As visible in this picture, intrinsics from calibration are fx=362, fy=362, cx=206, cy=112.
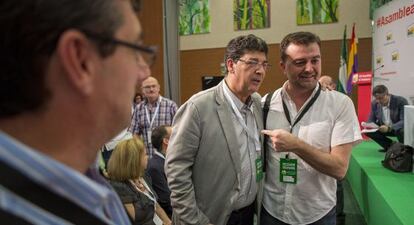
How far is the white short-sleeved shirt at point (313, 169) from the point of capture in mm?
1817

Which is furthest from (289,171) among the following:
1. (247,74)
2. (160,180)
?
(160,180)

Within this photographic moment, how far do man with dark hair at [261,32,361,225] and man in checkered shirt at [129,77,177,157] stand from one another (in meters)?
2.76

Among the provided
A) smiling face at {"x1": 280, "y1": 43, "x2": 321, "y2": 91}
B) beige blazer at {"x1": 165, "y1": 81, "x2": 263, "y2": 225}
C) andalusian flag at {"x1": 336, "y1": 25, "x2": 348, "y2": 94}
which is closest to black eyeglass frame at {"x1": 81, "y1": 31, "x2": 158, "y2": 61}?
beige blazer at {"x1": 165, "y1": 81, "x2": 263, "y2": 225}

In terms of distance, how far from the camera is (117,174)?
7.61 ft

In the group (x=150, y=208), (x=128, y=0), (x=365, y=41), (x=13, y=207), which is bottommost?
(x=150, y=208)

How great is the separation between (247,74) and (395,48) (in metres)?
4.18

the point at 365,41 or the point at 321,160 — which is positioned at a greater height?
the point at 365,41

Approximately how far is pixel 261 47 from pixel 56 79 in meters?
1.48

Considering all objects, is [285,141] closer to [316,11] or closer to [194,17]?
[316,11]

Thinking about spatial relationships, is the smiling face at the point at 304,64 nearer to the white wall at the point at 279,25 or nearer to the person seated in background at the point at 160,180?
the person seated in background at the point at 160,180

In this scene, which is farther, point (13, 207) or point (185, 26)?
point (185, 26)

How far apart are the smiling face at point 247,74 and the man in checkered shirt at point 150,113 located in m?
2.71

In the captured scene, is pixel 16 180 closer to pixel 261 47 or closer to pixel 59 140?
pixel 59 140

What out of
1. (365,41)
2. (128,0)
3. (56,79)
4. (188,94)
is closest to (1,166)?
(56,79)
